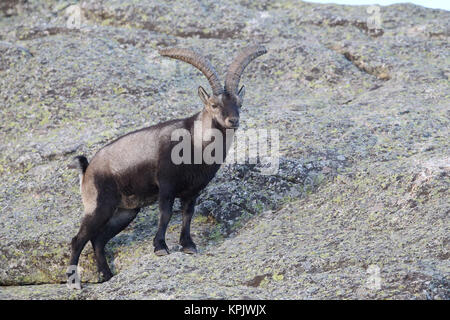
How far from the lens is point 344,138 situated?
1584 cm

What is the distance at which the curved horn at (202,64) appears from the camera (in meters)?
13.4

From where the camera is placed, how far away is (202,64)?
1355cm

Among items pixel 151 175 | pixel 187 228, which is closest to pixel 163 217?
pixel 187 228

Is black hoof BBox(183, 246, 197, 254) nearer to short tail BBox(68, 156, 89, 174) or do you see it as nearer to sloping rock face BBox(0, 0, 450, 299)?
sloping rock face BBox(0, 0, 450, 299)

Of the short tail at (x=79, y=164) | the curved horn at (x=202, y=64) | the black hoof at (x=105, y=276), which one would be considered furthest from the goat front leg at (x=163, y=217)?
the curved horn at (x=202, y=64)

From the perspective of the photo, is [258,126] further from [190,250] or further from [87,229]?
[87,229]

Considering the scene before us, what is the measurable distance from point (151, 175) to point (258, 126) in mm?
4063

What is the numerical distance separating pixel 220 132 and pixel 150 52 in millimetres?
7312

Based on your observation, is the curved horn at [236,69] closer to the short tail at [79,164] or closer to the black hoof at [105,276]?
the short tail at [79,164]

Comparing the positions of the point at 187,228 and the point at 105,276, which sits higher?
the point at 187,228

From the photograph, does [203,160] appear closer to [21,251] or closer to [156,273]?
[156,273]

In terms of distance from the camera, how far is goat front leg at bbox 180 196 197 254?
513 inches

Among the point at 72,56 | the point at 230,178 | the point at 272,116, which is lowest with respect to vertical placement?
the point at 230,178
